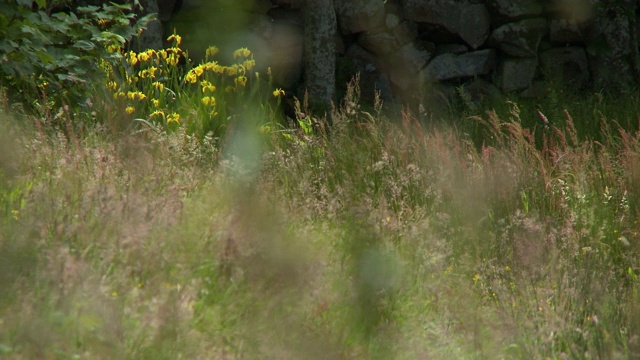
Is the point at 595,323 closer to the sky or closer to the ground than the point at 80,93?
closer to the ground

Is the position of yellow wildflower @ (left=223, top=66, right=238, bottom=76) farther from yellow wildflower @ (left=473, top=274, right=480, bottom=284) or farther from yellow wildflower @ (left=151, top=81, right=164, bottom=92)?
yellow wildflower @ (left=473, top=274, right=480, bottom=284)

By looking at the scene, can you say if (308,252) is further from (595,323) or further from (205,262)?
(595,323)

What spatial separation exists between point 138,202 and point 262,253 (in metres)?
0.51

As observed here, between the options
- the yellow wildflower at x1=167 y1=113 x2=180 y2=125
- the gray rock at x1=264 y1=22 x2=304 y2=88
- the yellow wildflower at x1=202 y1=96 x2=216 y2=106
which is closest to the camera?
the yellow wildflower at x1=167 y1=113 x2=180 y2=125

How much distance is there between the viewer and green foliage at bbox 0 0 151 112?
4750 mm

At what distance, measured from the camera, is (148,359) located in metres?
2.67

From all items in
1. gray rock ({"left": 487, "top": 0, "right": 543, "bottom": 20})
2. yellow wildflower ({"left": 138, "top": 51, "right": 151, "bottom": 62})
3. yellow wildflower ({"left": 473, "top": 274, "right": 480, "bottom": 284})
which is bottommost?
yellow wildflower ({"left": 473, "top": 274, "right": 480, "bottom": 284})

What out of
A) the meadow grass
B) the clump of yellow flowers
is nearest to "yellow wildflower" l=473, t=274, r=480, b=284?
the meadow grass

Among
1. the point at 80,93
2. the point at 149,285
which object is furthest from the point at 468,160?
the point at 149,285

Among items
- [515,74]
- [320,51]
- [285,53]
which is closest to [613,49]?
[515,74]

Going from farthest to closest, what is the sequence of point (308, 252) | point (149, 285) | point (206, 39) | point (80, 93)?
point (206, 39) < point (80, 93) < point (308, 252) < point (149, 285)

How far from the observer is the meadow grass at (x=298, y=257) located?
2768mm

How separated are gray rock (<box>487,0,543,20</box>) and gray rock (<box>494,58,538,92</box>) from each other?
432 mm

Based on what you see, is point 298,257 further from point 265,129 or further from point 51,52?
point 265,129
